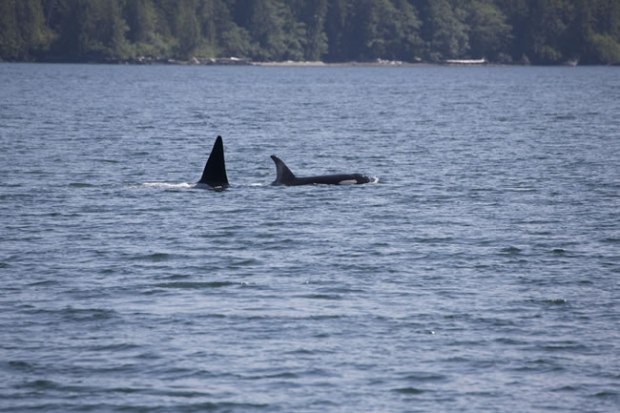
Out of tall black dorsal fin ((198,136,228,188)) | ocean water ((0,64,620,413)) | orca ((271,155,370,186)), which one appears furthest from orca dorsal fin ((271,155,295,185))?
tall black dorsal fin ((198,136,228,188))

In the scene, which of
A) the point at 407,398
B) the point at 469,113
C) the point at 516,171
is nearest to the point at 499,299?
the point at 407,398

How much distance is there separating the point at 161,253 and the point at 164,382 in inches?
364

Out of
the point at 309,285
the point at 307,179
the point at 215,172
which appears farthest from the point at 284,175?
the point at 309,285

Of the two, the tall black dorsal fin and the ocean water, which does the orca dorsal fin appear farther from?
the tall black dorsal fin

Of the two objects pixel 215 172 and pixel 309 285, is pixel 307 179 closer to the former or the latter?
pixel 215 172

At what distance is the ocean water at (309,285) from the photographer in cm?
1747

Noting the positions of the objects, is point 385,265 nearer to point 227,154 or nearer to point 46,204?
point 46,204

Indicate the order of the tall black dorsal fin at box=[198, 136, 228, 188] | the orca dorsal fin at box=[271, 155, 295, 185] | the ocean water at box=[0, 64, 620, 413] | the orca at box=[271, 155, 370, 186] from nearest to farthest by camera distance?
the ocean water at box=[0, 64, 620, 413]
the tall black dorsal fin at box=[198, 136, 228, 188]
the orca dorsal fin at box=[271, 155, 295, 185]
the orca at box=[271, 155, 370, 186]

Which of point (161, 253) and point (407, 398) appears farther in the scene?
point (161, 253)

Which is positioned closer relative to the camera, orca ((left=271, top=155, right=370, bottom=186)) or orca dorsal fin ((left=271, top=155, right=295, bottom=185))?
orca dorsal fin ((left=271, top=155, right=295, bottom=185))

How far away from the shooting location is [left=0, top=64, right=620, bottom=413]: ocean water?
1747cm

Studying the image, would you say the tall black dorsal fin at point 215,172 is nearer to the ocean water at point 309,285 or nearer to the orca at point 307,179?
the ocean water at point 309,285

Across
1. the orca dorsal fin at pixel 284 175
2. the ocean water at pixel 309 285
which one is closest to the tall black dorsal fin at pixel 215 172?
the ocean water at pixel 309 285

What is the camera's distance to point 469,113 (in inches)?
3745
